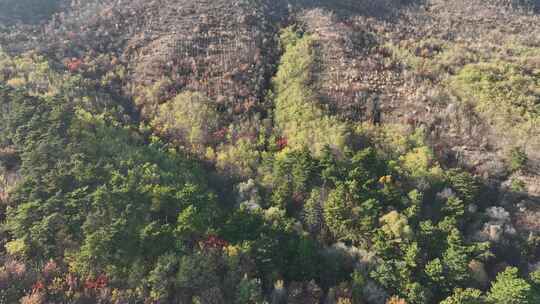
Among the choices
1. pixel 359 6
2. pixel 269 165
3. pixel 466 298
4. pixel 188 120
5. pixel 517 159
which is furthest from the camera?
pixel 359 6

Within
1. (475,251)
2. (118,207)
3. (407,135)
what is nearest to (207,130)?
(118,207)

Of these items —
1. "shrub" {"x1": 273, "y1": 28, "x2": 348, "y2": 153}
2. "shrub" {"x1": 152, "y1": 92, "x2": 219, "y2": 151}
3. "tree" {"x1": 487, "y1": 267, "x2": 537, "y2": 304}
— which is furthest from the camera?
"shrub" {"x1": 152, "y1": 92, "x2": 219, "y2": 151}

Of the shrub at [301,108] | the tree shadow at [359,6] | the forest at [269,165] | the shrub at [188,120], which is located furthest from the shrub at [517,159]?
the tree shadow at [359,6]

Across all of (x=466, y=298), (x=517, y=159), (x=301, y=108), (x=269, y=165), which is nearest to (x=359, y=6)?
(x=301, y=108)

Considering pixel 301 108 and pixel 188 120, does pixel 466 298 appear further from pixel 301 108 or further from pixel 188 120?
pixel 188 120

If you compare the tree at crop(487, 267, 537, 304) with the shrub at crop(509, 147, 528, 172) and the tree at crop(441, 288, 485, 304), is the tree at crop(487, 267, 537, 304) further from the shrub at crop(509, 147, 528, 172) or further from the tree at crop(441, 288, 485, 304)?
the shrub at crop(509, 147, 528, 172)

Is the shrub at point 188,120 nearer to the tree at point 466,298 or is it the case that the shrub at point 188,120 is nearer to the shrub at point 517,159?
the tree at point 466,298

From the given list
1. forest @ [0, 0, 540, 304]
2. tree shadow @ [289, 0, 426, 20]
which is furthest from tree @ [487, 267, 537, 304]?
tree shadow @ [289, 0, 426, 20]

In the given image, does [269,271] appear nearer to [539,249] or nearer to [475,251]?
[475,251]
